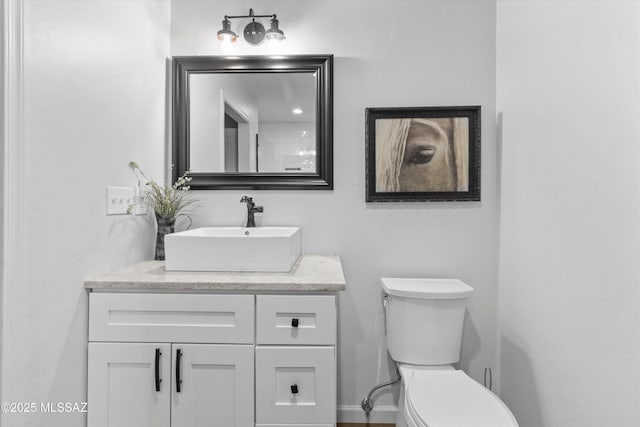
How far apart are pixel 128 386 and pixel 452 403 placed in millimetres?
1166

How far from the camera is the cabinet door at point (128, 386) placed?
1194mm

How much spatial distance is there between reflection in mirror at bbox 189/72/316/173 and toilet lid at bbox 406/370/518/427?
114cm

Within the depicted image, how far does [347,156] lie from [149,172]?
1026mm

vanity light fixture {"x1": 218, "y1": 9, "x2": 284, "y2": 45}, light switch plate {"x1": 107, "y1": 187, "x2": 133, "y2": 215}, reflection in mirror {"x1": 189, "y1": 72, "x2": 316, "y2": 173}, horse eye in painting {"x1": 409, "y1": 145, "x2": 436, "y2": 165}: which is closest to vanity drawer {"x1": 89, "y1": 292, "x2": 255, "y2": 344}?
light switch plate {"x1": 107, "y1": 187, "x2": 133, "y2": 215}

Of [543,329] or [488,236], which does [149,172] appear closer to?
[488,236]

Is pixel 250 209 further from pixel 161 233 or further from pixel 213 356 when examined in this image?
pixel 213 356

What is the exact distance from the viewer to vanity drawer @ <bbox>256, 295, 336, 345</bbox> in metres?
1.20

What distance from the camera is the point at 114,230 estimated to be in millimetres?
1407

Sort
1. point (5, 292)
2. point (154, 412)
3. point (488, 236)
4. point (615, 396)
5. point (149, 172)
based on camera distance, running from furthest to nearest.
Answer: point (488, 236), point (149, 172), point (154, 412), point (615, 396), point (5, 292)

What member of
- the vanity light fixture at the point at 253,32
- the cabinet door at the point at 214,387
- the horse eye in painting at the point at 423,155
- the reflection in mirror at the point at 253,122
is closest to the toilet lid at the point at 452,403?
the cabinet door at the point at 214,387

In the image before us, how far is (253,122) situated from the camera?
1.85 metres

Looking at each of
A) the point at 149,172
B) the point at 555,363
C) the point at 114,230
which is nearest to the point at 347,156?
the point at 149,172

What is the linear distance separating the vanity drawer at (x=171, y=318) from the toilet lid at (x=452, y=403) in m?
0.65

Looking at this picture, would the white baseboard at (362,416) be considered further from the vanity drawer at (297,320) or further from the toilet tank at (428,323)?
the vanity drawer at (297,320)
